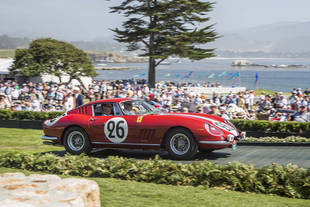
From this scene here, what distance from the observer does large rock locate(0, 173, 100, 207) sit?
429cm

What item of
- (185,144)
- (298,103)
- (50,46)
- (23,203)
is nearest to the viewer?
(23,203)

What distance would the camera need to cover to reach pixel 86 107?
437 inches

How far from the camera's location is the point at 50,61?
5172 cm

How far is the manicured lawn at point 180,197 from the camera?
19.3ft

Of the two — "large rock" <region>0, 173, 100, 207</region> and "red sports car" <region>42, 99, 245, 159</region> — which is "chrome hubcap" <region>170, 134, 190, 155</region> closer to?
"red sports car" <region>42, 99, 245, 159</region>

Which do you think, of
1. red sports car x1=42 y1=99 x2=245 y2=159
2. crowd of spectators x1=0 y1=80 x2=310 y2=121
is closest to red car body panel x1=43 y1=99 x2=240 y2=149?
red sports car x1=42 y1=99 x2=245 y2=159

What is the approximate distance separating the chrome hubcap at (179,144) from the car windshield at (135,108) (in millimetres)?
1154

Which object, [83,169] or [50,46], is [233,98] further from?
[50,46]

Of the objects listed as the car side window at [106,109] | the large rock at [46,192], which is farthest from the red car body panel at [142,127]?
the large rock at [46,192]

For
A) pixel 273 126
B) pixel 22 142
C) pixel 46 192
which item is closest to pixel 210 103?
pixel 273 126

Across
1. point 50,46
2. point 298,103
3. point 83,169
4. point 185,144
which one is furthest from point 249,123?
A: point 50,46

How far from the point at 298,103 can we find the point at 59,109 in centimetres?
1265

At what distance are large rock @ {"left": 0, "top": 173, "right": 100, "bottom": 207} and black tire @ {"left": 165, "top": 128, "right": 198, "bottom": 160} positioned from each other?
15.7 feet

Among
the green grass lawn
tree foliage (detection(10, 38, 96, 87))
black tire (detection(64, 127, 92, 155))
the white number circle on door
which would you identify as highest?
tree foliage (detection(10, 38, 96, 87))
